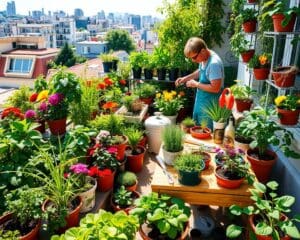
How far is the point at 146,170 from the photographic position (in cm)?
324

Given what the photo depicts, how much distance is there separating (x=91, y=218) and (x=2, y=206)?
31.5 inches

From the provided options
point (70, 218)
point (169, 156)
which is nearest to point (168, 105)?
point (169, 156)

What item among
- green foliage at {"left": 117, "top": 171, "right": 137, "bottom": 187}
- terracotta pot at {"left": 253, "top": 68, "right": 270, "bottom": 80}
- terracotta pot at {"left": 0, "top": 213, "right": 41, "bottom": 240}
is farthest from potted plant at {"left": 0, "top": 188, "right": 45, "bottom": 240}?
terracotta pot at {"left": 253, "top": 68, "right": 270, "bottom": 80}

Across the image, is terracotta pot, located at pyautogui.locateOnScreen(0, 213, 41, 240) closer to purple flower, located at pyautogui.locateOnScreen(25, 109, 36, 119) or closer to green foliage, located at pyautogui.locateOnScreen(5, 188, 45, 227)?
green foliage, located at pyautogui.locateOnScreen(5, 188, 45, 227)

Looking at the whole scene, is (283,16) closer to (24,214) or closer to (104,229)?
(104,229)

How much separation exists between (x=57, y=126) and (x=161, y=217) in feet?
5.28

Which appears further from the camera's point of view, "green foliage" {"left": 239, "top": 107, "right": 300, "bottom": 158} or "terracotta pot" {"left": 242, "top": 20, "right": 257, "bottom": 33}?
"terracotta pot" {"left": 242, "top": 20, "right": 257, "bottom": 33}

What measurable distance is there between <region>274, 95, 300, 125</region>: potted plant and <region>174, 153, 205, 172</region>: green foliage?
0.76 metres

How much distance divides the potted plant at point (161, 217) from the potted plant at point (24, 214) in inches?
23.9

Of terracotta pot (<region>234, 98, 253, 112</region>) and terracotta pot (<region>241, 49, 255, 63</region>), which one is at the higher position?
terracotta pot (<region>241, 49, 255, 63</region>)

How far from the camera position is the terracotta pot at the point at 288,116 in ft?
7.27

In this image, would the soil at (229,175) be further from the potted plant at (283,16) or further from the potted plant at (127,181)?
the potted plant at (283,16)

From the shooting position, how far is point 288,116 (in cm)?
223

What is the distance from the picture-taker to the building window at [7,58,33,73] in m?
19.2
